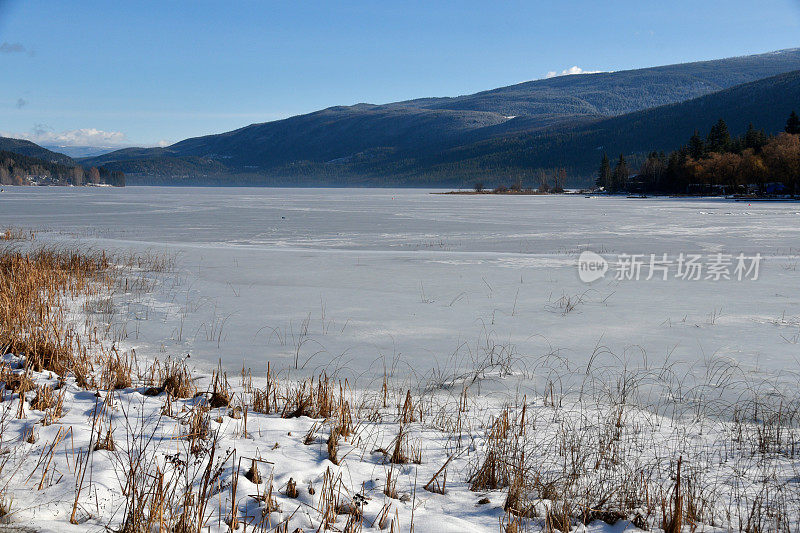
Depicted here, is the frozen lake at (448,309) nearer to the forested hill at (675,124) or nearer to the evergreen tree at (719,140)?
the evergreen tree at (719,140)

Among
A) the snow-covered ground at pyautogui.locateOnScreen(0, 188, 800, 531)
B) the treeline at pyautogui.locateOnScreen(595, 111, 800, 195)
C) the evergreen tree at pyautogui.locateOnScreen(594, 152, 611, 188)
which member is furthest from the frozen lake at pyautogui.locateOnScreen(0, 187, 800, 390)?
the evergreen tree at pyautogui.locateOnScreen(594, 152, 611, 188)

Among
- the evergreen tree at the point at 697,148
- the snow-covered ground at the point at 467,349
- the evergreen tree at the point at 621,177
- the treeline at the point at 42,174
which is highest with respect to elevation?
the treeline at the point at 42,174

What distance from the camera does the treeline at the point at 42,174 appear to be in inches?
6083

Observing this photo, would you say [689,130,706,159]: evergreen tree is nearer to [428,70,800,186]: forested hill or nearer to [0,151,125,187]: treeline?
[428,70,800,186]: forested hill

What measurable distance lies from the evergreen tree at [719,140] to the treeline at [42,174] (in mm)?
154193

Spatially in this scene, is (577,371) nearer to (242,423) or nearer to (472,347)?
(472,347)

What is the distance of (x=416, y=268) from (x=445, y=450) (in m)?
9.61

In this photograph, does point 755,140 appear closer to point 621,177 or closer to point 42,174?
point 621,177

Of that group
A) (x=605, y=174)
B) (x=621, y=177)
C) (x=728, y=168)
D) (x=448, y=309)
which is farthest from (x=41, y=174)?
(x=448, y=309)

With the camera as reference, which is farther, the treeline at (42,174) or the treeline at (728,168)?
the treeline at (42,174)

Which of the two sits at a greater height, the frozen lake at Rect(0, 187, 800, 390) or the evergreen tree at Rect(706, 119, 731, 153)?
the evergreen tree at Rect(706, 119, 731, 153)

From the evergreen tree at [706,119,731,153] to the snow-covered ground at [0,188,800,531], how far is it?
221 feet

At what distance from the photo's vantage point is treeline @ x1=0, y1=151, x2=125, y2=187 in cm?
15451

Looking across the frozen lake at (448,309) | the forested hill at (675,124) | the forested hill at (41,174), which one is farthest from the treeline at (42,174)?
the frozen lake at (448,309)
